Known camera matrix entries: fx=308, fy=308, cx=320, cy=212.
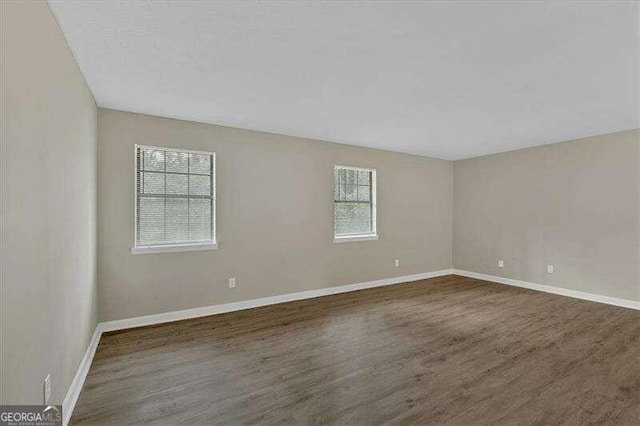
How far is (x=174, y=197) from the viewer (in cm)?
379

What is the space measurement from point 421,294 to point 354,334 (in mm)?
2105

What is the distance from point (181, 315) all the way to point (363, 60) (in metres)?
3.45

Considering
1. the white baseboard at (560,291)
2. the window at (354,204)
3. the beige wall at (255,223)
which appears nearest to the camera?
the beige wall at (255,223)

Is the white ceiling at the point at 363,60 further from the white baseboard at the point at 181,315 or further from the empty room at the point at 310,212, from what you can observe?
the white baseboard at the point at 181,315

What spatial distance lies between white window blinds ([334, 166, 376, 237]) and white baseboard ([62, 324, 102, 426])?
343 centimetres

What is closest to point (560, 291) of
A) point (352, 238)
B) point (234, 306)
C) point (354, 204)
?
point (352, 238)

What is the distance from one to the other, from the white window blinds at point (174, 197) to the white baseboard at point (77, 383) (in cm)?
116

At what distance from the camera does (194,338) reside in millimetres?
3209

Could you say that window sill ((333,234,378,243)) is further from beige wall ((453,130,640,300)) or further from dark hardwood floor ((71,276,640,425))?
beige wall ((453,130,640,300))

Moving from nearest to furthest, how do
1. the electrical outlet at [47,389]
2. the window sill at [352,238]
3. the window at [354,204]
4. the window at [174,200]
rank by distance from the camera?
the electrical outlet at [47,389] < the window at [174,200] < the window sill at [352,238] < the window at [354,204]

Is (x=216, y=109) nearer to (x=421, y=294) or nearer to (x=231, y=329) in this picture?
(x=231, y=329)

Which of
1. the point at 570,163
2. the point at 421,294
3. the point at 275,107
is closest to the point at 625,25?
the point at 275,107

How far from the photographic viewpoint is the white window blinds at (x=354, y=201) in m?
5.23

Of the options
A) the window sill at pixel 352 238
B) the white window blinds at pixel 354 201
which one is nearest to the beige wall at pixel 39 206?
the window sill at pixel 352 238
